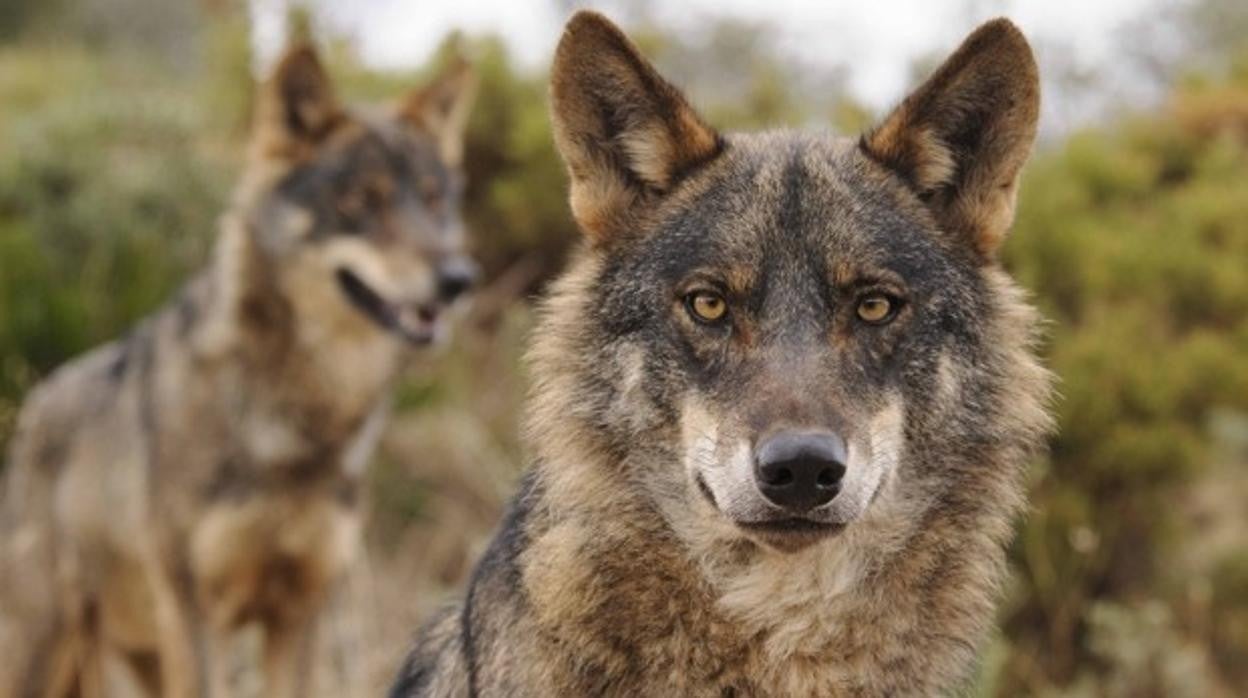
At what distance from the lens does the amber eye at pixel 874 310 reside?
3.49m

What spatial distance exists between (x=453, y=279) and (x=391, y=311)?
31 cm

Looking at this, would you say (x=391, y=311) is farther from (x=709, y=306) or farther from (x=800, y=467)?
(x=800, y=467)

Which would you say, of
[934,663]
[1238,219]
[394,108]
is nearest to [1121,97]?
[1238,219]

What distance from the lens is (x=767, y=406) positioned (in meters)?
3.24

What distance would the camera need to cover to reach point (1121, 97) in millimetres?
17391

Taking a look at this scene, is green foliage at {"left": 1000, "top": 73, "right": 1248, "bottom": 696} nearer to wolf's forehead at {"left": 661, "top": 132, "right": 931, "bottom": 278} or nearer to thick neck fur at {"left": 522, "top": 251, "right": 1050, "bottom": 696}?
thick neck fur at {"left": 522, "top": 251, "right": 1050, "bottom": 696}

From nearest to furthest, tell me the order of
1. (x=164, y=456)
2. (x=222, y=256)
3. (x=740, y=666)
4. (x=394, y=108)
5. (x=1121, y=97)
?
1. (x=740, y=666)
2. (x=164, y=456)
3. (x=222, y=256)
4. (x=394, y=108)
5. (x=1121, y=97)

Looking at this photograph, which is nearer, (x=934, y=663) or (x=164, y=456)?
(x=934, y=663)

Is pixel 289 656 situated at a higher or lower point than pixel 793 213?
lower

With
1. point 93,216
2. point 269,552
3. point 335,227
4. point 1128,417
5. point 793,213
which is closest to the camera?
point 793,213

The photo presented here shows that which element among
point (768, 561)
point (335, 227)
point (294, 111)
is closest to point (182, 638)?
point (335, 227)

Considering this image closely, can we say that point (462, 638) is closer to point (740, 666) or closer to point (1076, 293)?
point (740, 666)

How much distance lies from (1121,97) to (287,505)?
12511 millimetres

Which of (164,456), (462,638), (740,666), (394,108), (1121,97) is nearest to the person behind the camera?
(740,666)
